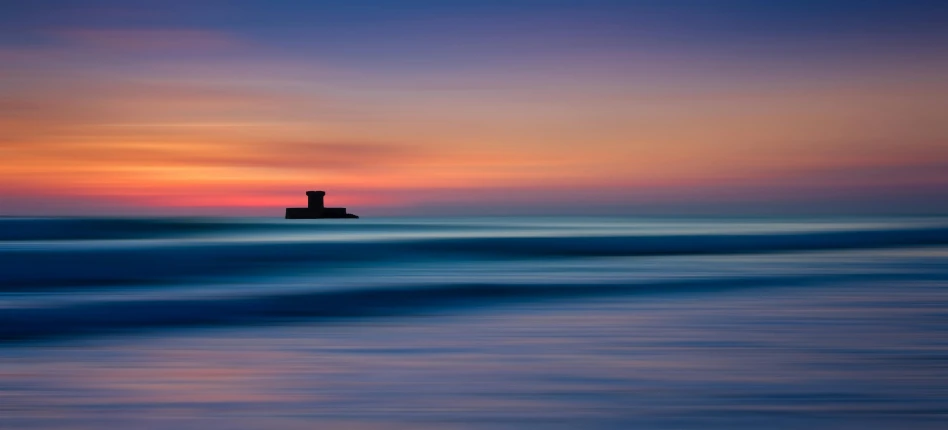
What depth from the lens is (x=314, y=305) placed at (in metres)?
15.8

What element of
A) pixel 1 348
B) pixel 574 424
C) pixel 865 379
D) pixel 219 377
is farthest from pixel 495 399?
pixel 1 348

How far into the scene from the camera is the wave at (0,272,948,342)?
12.9 meters

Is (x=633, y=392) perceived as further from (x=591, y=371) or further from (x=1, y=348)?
(x=1, y=348)

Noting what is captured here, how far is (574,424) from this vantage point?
6500 millimetres

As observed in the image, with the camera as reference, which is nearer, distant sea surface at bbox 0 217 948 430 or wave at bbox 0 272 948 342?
distant sea surface at bbox 0 217 948 430

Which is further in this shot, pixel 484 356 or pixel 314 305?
pixel 314 305

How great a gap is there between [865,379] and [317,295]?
1207 cm

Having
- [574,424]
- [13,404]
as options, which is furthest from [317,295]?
[574,424]

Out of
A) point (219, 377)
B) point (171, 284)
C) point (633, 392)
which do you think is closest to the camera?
point (633, 392)

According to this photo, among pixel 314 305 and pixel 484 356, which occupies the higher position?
pixel 484 356

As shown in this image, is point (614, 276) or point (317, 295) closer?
point (317, 295)

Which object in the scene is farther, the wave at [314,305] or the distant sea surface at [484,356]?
the wave at [314,305]

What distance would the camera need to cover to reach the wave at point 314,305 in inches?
509

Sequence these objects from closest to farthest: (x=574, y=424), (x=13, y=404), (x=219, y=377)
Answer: (x=574, y=424)
(x=13, y=404)
(x=219, y=377)
